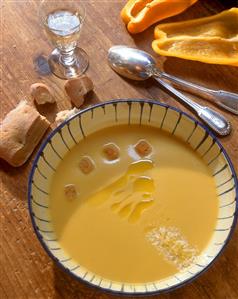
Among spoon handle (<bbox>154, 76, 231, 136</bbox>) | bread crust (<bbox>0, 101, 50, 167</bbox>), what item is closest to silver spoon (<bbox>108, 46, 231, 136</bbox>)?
spoon handle (<bbox>154, 76, 231, 136</bbox>)

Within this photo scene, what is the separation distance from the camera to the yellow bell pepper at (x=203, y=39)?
102cm

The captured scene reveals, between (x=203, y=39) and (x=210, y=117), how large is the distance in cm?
18

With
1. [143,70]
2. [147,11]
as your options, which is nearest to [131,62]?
[143,70]

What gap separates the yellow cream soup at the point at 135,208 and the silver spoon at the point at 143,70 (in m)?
0.09

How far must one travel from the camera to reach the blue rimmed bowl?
78 cm

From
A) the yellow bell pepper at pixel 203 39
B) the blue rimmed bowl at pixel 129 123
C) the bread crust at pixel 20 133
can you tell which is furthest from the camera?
the yellow bell pepper at pixel 203 39

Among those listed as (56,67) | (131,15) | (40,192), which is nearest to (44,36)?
(56,67)

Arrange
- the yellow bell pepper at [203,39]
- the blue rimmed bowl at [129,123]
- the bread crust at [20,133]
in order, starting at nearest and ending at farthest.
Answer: the blue rimmed bowl at [129,123] → the bread crust at [20,133] → the yellow bell pepper at [203,39]

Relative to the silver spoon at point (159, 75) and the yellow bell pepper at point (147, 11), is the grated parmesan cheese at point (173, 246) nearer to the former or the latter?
the silver spoon at point (159, 75)

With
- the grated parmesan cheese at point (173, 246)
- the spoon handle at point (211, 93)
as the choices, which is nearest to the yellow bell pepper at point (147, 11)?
the spoon handle at point (211, 93)

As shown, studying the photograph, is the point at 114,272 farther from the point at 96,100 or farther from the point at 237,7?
the point at 237,7

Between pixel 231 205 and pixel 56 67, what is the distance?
0.46 meters

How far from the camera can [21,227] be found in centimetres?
87

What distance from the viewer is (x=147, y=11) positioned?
3.45ft
